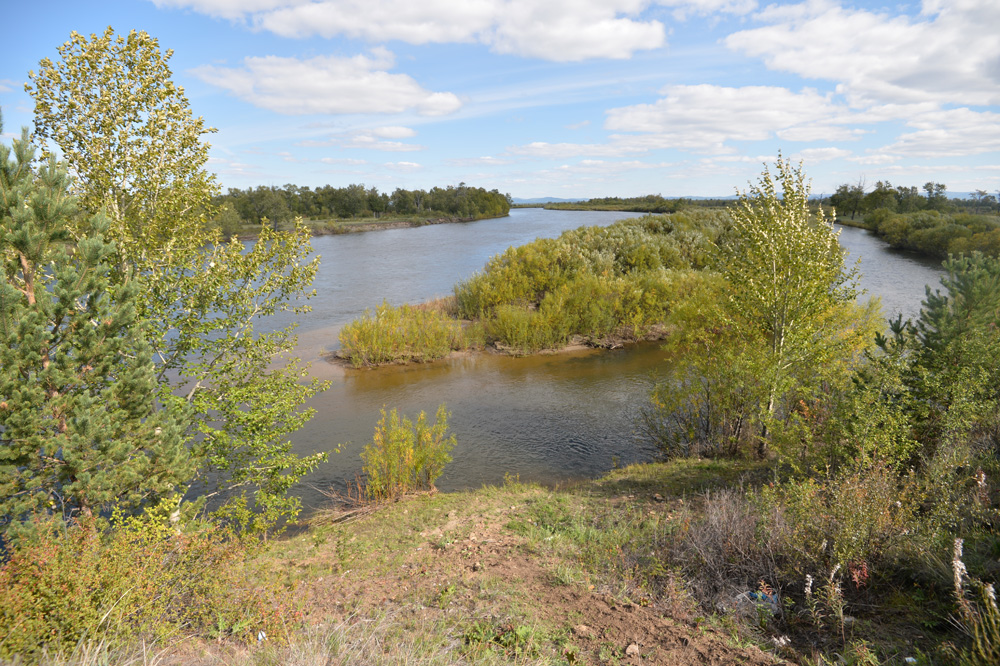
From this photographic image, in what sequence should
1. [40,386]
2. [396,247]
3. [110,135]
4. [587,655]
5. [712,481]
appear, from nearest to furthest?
[587,655] → [40,386] → [110,135] → [712,481] → [396,247]

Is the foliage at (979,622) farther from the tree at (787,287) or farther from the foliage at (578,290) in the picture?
the foliage at (578,290)

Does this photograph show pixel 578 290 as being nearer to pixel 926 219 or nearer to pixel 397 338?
pixel 397 338

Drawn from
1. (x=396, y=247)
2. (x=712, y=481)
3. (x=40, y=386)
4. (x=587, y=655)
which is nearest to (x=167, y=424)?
(x=40, y=386)

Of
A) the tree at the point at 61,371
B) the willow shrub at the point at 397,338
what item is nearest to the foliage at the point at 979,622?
the tree at the point at 61,371

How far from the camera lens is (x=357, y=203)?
118688mm

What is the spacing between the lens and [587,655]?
18.2 ft

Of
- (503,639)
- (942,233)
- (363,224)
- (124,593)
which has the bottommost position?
(503,639)

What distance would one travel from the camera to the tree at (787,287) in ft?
41.4

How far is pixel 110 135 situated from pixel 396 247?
200ft

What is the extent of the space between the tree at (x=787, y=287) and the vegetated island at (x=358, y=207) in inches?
2839

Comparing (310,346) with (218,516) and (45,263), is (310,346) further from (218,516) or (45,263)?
(45,263)

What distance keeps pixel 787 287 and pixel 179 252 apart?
542 inches

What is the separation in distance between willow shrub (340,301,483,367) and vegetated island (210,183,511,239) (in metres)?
55.6

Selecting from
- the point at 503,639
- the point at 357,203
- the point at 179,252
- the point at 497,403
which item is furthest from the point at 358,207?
the point at 503,639
